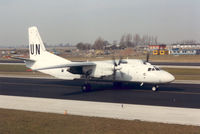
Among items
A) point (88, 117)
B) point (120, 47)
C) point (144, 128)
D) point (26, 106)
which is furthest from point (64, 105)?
point (120, 47)

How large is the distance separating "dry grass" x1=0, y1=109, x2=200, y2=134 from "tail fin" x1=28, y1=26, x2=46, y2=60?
1528 cm

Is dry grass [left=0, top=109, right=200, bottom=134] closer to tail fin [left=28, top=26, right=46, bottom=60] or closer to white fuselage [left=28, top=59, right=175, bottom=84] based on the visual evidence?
white fuselage [left=28, top=59, right=175, bottom=84]

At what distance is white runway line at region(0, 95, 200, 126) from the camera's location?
15930 mm

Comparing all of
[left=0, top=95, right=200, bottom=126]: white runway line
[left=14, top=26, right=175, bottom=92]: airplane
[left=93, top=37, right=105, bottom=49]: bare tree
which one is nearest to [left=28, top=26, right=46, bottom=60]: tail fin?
[left=14, top=26, right=175, bottom=92]: airplane

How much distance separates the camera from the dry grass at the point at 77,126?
1302 cm

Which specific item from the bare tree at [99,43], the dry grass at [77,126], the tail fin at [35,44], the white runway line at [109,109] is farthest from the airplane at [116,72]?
the bare tree at [99,43]

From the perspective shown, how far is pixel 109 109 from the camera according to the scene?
1842cm

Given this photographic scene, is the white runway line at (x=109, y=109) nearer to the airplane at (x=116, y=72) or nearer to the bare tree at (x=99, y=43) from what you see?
the airplane at (x=116, y=72)

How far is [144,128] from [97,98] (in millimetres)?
9654

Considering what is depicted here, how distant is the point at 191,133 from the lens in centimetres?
1269

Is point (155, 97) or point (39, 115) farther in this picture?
point (155, 97)

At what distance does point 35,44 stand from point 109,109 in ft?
53.9

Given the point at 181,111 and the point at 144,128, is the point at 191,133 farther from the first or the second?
the point at 181,111

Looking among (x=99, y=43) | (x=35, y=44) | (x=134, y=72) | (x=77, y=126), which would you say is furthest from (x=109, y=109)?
(x=99, y=43)
